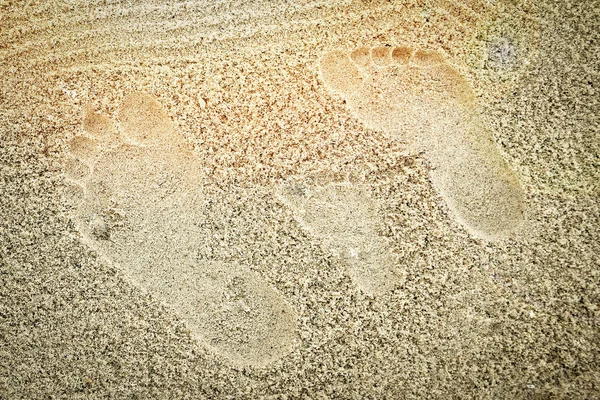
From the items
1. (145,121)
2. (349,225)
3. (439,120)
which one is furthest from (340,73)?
(145,121)

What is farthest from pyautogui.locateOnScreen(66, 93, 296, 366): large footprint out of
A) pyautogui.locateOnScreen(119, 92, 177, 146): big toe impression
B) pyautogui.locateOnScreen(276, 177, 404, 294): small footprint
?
pyautogui.locateOnScreen(276, 177, 404, 294): small footprint

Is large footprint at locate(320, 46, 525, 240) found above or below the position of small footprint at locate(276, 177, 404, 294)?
above

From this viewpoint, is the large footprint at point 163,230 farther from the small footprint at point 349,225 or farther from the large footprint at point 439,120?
the large footprint at point 439,120

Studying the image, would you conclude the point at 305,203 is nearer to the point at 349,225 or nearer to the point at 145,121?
the point at 349,225

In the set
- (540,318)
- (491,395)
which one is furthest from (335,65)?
(491,395)

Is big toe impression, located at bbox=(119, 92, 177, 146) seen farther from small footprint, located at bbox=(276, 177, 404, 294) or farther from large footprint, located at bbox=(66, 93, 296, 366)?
small footprint, located at bbox=(276, 177, 404, 294)

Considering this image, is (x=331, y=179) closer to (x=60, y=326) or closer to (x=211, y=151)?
(x=211, y=151)

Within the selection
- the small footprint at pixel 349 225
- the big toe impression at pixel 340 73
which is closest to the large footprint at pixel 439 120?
the big toe impression at pixel 340 73
